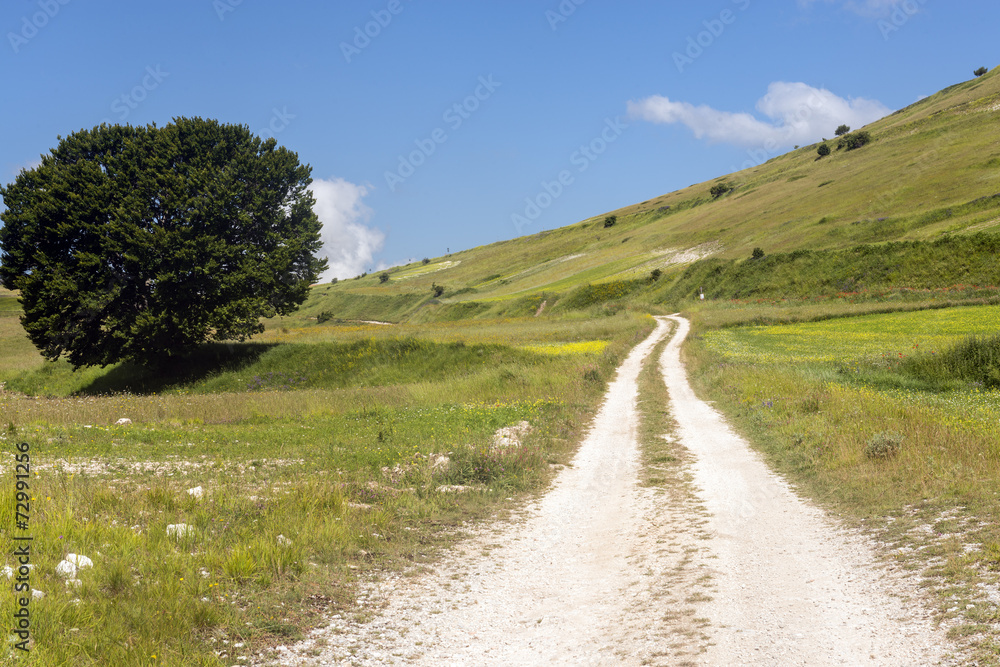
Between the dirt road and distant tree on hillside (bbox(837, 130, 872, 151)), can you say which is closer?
the dirt road

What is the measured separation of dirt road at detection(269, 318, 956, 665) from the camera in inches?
220

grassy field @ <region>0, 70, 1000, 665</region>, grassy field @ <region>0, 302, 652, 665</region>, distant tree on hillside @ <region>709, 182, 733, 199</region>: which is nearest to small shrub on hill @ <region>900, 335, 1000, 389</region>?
grassy field @ <region>0, 70, 1000, 665</region>

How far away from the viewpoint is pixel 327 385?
3859 cm

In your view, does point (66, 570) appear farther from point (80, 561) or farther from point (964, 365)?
point (964, 365)

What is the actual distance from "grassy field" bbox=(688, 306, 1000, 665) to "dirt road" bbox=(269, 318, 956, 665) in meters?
0.56

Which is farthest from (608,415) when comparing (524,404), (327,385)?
(327,385)

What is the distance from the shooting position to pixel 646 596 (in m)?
6.90

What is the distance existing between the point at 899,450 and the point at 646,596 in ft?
24.8

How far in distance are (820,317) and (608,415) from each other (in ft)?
129

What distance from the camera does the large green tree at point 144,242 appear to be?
37.2m

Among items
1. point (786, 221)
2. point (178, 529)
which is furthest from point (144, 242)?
point (786, 221)

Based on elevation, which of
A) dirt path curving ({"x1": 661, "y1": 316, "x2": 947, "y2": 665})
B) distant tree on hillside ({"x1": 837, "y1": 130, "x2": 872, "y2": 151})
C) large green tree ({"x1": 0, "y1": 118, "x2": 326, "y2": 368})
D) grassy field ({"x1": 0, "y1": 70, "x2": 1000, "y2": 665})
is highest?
distant tree on hillside ({"x1": 837, "y1": 130, "x2": 872, "y2": 151})

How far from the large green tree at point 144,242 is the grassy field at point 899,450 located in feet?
105

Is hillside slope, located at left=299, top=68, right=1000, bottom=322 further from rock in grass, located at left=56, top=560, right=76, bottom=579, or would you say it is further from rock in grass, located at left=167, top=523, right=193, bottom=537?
rock in grass, located at left=56, top=560, right=76, bottom=579
